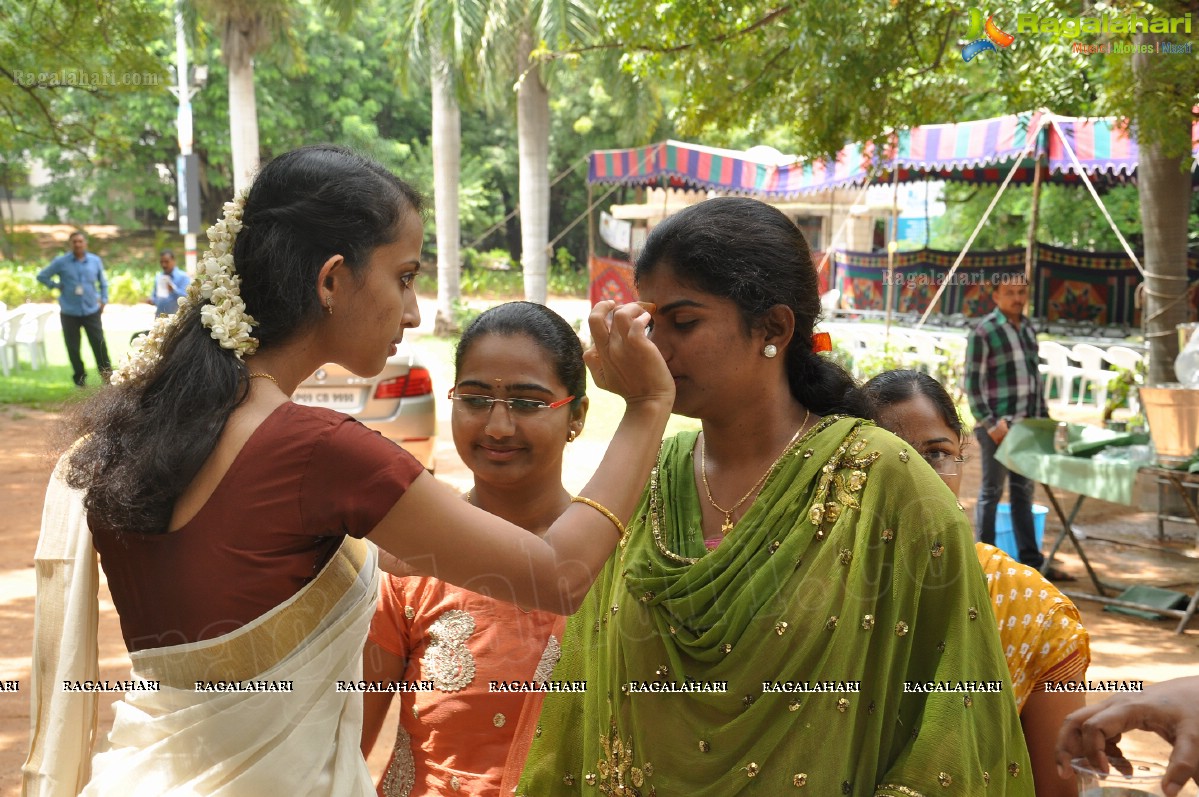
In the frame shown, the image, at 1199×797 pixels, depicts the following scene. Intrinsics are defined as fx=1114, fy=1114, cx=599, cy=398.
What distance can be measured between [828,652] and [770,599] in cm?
13

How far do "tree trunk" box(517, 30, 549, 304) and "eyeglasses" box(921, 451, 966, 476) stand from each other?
17.2 meters

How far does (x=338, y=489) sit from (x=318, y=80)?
115ft

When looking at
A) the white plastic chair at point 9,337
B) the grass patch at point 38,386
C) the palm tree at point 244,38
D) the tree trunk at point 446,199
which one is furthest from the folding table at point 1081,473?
the tree trunk at point 446,199

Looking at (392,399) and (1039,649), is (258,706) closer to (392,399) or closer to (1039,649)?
(1039,649)

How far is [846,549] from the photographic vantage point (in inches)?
75.4

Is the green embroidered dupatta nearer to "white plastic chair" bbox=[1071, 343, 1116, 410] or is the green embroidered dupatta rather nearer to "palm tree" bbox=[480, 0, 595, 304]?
"white plastic chair" bbox=[1071, 343, 1116, 410]

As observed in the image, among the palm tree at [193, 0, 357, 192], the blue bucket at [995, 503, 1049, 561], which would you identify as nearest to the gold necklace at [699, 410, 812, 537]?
the blue bucket at [995, 503, 1049, 561]

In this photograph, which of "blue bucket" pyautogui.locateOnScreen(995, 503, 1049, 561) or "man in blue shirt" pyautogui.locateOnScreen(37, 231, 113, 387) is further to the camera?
"man in blue shirt" pyautogui.locateOnScreen(37, 231, 113, 387)

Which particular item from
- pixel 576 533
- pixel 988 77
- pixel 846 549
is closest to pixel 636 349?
pixel 576 533

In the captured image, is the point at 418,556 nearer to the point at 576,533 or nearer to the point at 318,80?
the point at 576,533

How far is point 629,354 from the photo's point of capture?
6.12 ft

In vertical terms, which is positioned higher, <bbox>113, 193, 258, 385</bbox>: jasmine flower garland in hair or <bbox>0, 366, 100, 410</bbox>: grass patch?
<bbox>113, 193, 258, 385</bbox>: jasmine flower garland in hair

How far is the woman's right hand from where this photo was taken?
1859 mm

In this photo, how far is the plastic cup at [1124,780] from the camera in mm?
1384
